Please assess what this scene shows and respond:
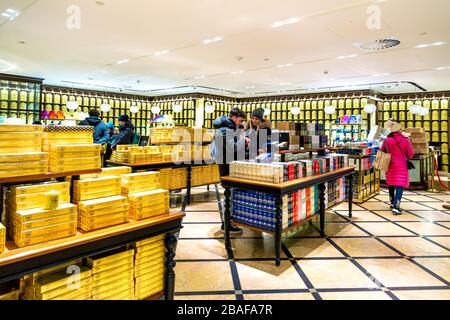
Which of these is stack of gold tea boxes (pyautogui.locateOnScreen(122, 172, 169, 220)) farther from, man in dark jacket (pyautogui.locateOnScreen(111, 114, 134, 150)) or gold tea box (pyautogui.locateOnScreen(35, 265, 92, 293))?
man in dark jacket (pyautogui.locateOnScreen(111, 114, 134, 150))

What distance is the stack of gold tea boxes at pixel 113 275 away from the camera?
2.00m

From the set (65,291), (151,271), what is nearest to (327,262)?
(151,271)

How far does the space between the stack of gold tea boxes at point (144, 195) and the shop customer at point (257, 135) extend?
222cm

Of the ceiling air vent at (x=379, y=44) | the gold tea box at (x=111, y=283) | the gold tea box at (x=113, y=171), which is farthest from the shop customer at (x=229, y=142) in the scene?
the ceiling air vent at (x=379, y=44)

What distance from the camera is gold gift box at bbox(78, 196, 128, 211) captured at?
6.48ft

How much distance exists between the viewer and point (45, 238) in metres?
1.79

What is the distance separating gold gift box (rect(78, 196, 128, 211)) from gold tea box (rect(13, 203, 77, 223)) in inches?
3.2

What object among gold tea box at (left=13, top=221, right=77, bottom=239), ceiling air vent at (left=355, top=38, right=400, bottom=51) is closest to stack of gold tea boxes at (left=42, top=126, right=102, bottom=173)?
gold tea box at (left=13, top=221, right=77, bottom=239)

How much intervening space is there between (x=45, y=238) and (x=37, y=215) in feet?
0.45

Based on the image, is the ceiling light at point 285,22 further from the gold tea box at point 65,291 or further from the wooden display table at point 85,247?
the gold tea box at point 65,291

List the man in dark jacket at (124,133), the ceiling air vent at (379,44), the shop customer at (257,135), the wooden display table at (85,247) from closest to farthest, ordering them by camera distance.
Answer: the wooden display table at (85,247)
the shop customer at (257,135)
the ceiling air vent at (379,44)
the man in dark jacket at (124,133)

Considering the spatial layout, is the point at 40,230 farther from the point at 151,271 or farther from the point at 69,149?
the point at 151,271

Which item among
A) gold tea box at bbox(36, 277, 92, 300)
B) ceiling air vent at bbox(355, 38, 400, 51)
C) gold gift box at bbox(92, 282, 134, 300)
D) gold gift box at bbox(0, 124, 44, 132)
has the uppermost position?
ceiling air vent at bbox(355, 38, 400, 51)
